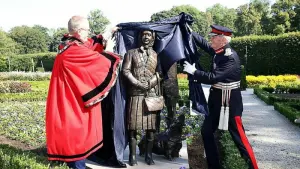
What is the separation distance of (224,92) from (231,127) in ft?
1.36

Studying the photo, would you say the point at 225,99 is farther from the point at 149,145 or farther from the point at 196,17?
the point at 196,17

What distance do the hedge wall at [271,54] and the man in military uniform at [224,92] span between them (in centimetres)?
2335

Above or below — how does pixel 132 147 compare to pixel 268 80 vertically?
above

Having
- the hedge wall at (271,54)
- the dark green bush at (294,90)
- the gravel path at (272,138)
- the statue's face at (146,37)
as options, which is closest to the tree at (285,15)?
the hedge wall at (271,54)

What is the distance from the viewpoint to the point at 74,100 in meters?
4.08

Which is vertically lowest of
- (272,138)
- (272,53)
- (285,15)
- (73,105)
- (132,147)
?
(272,138)

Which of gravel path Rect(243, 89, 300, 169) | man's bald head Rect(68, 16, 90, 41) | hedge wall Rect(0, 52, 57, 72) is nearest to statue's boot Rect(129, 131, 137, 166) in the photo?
man's bald head Rect(68, 16, 90, 41)

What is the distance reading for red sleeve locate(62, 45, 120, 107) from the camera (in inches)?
161

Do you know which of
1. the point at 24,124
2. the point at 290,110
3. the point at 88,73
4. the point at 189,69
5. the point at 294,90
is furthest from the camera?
the point at 294,90

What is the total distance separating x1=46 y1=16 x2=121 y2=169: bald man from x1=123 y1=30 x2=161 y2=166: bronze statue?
21.6 inches

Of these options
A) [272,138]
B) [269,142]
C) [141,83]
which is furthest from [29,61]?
[141,83]

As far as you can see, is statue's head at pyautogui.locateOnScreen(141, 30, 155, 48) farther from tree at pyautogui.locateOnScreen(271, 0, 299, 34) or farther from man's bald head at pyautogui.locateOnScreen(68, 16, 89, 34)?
tree at pyautogui.locateOnScreen(271, 0, 299, 34)

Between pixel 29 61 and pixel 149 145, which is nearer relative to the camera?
pixel 149 145

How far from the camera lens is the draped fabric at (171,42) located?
16.0 ft
